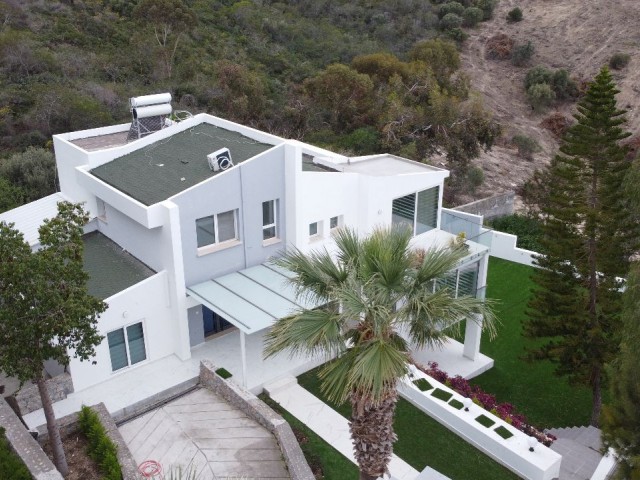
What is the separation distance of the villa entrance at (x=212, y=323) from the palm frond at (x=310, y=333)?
28.5 feet

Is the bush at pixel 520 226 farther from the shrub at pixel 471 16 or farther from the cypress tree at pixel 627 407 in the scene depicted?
the shrub at pixel 471 16

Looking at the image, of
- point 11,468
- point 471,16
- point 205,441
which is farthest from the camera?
point 471,16

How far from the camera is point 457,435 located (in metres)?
16.6

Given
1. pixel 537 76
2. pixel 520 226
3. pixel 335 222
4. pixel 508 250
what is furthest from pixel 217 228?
pixel 537 76

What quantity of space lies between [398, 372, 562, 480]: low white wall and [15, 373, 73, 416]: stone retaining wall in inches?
346

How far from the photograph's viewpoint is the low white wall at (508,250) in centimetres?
2845

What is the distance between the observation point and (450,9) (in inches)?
2761

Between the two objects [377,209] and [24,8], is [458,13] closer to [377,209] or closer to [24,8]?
[24,8]

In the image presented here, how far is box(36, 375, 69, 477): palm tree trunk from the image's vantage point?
12914 mm

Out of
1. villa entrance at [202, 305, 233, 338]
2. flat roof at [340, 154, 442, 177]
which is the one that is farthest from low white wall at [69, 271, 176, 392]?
flat roof at [340, 154, 442, 177]

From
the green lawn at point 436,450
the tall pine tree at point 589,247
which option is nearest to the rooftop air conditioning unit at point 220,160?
the green lawn at point 436,450

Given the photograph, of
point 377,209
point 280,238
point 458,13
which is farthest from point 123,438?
point 458,13

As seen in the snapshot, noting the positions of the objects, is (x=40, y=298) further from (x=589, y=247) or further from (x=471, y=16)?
(x=471, y=16)

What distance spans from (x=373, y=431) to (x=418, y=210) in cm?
1107
